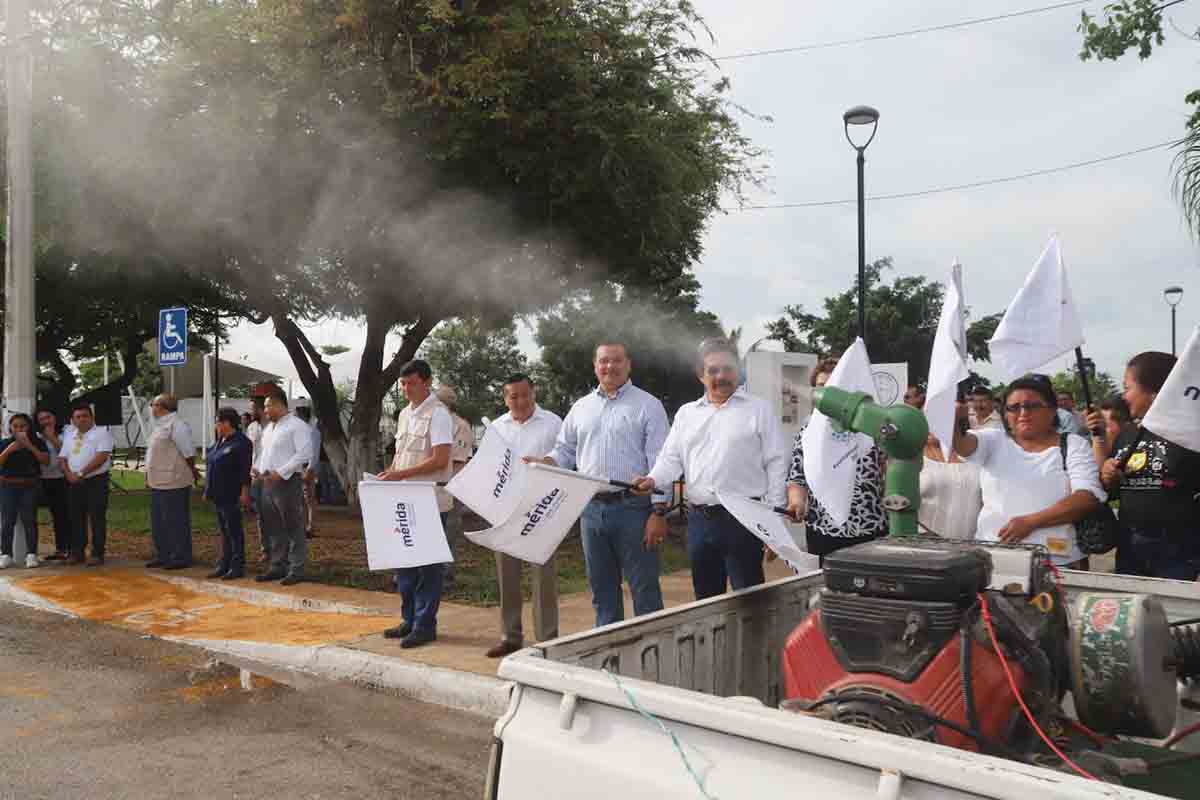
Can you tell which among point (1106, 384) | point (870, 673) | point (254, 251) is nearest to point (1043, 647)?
point (870, 673)

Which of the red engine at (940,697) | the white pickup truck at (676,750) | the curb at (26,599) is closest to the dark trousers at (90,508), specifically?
the curb at (26,599)

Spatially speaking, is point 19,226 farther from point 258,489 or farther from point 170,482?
point 258,489

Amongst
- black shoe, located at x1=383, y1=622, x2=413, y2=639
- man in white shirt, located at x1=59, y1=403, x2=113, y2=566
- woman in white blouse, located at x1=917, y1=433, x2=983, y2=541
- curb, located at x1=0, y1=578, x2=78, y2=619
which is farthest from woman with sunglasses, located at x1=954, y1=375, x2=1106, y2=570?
man in white shirt, located at x1=59, y1=403, x2=113, y2=566

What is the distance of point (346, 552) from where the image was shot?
10703mm

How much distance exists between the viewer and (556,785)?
1.84m

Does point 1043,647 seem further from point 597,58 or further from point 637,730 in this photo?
point 597,58

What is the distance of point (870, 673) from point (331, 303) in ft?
45.4

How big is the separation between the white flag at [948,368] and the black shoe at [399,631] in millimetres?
4036

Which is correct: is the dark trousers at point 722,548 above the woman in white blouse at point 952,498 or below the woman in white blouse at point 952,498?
below

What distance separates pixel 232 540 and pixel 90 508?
2.04 meters

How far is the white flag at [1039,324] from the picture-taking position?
13.0ft

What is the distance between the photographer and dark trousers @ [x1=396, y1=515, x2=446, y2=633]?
6.29 m

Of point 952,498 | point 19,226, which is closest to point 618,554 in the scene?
point 952,498

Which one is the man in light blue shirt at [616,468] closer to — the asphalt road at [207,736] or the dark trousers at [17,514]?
the asphalt road at [207,736]
